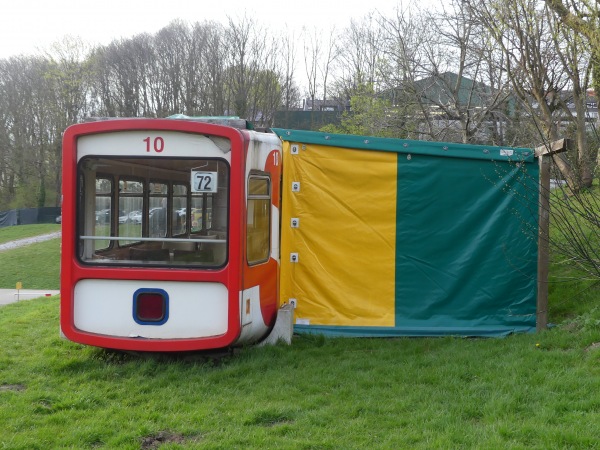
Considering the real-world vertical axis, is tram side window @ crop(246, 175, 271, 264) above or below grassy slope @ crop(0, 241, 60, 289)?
above

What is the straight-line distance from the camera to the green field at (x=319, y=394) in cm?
477

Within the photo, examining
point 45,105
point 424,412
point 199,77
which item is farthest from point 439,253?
point 45,105

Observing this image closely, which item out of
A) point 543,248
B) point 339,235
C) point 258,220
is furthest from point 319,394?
point 543,248

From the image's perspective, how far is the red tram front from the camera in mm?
6730

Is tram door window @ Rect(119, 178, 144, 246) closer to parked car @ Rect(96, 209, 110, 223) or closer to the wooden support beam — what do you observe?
parked car @ Rect(96, 209, 110, 223)

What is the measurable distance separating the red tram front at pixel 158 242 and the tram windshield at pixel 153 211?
1 cm

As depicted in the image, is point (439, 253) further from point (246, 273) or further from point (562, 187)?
point (246, 273)

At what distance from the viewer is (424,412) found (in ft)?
17.1

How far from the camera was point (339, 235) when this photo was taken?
325 inches

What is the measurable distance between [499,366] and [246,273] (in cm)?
251

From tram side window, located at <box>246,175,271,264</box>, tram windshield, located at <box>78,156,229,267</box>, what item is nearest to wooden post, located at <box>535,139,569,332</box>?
tram side window, located at <box>246,175,271,264</box>

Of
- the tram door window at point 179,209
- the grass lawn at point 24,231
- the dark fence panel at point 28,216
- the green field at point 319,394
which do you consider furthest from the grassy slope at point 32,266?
the tram door window at point 179,209

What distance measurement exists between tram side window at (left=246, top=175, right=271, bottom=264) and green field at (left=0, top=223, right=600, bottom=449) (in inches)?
40.3

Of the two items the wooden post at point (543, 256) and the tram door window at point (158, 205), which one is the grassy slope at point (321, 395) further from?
the tram door window at point (158, 205)
